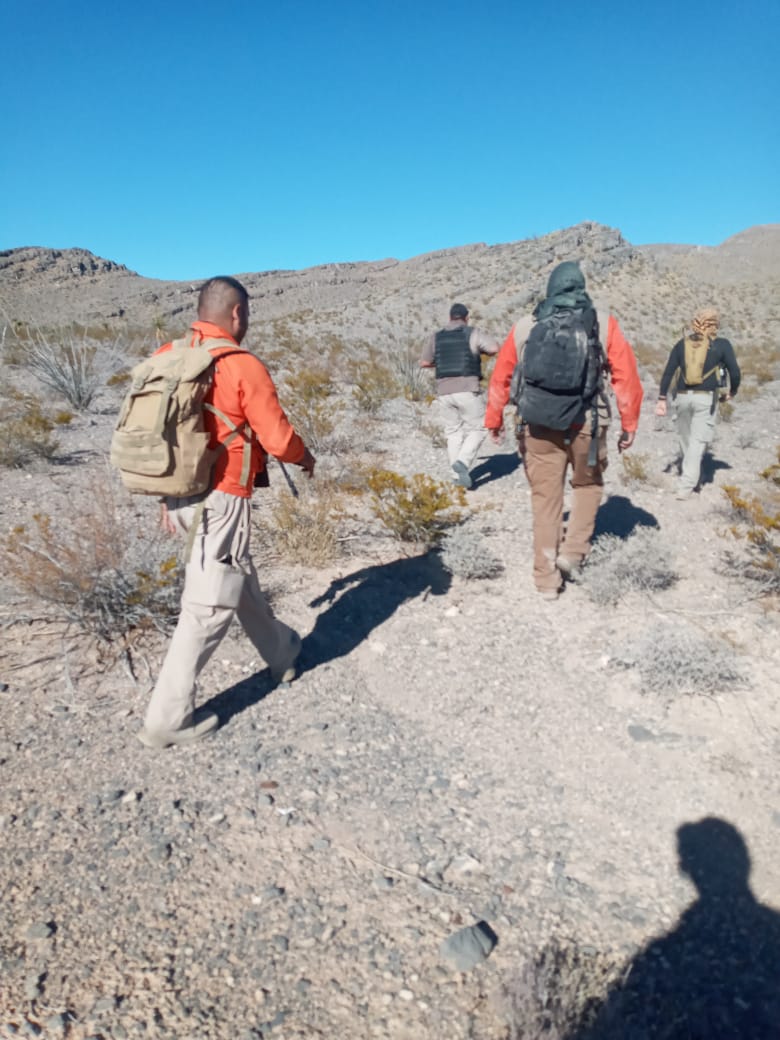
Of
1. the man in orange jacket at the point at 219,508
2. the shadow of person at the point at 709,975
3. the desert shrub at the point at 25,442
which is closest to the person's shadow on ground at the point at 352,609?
the man in orange jacket at the point at 219,508

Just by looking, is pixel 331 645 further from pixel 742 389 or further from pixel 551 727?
pixel 742 389

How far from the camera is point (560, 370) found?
3.79m

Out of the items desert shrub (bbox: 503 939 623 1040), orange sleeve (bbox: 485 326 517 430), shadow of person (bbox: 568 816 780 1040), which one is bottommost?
shadow of person (bbox: 568 816 780 1040)

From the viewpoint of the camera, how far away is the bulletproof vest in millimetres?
6277

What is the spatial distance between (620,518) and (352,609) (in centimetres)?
283

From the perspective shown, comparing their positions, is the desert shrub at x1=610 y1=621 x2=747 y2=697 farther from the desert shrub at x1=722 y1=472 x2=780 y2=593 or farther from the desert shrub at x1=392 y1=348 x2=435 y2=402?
the desert shrub at x1=392 y1=348 x2=435 y2=402

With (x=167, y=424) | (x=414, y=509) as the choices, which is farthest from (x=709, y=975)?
(x=414, y=509)

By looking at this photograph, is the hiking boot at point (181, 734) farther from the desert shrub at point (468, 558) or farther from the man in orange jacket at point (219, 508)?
the desert shrub at point (468, 558)

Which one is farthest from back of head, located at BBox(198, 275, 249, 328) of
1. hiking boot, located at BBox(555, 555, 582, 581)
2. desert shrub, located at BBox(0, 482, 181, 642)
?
hiking boot, located at BBox(555, 555, 582, 581)

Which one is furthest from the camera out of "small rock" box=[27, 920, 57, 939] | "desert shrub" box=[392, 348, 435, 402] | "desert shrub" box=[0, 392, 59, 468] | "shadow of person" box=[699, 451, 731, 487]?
"desert shrub" box=[392, 348, 435, 402]

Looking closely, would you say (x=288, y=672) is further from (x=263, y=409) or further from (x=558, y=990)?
(x=558, y=990)

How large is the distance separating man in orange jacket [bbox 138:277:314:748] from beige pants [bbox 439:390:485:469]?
145 inches

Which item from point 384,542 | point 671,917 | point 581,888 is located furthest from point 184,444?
point 384,542

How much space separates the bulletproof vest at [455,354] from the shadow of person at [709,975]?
4766mm
